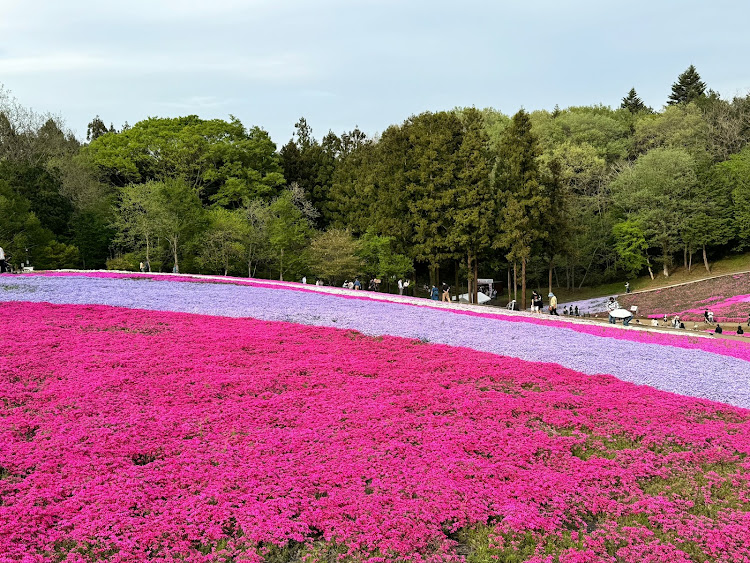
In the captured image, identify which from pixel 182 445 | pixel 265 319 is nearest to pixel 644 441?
pixel 182 445

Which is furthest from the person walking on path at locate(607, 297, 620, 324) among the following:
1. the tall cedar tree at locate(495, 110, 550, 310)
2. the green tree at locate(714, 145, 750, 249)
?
the green tree at locate(714, 145, 750, 249)

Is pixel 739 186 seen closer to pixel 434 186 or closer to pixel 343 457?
pixel 434 186

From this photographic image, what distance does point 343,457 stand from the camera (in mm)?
8203

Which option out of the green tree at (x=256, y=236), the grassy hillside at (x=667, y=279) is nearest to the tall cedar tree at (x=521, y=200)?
the grassy hillside at (x=667, y=279)

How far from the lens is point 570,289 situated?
65.6m

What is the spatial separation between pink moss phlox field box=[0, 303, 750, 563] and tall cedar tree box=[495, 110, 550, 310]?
3501cm

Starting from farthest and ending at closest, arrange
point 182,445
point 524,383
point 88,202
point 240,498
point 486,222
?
point 88,202
point 486,222
point 524,383
point 182,445
point 240,498

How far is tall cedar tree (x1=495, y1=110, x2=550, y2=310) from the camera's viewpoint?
1869 inches

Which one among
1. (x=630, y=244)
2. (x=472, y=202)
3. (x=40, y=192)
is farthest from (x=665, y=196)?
(x=40, y=192)

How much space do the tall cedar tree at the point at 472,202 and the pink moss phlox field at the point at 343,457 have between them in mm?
35418

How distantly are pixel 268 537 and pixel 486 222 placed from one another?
145 feet

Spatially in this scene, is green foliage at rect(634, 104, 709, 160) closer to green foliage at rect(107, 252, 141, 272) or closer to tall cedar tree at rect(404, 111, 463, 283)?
tall cedar tree at rect(404, 111, 463, 283)

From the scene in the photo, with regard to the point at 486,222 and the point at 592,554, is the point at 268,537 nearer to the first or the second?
the point at 592,554

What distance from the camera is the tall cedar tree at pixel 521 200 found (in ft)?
156
